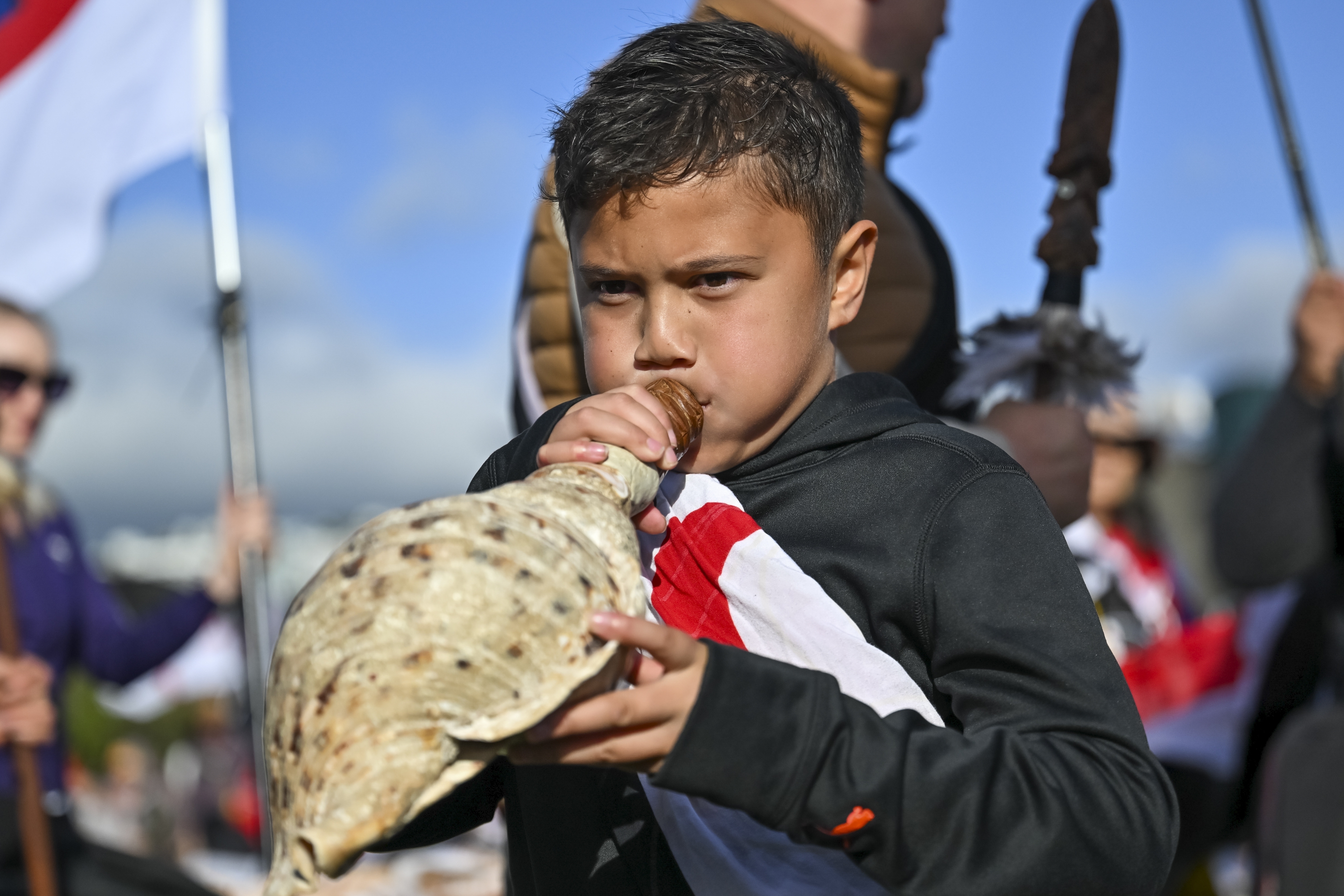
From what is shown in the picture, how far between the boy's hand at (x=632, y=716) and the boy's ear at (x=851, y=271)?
0.58 meters

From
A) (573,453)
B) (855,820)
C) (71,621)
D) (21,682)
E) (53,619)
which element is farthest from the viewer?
(71,621)

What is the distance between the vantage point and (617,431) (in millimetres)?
1278

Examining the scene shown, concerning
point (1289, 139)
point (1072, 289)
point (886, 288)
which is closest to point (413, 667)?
point (886, 288)

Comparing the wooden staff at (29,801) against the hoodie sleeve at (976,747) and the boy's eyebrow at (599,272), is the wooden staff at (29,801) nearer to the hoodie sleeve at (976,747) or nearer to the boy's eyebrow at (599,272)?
the boy's eyebrow at (599,272)

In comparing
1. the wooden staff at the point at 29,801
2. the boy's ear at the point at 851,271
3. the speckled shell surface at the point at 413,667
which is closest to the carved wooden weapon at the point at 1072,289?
the boy's ear at the point at 851,271

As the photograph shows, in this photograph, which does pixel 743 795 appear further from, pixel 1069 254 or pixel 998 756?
pixel 1069 254

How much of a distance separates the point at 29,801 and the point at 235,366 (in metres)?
2.14

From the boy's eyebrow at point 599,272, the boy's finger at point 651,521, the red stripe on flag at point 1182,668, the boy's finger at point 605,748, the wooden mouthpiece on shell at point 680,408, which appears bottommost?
the red stripe on flag at point 1182,668

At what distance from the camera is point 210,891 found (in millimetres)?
4340

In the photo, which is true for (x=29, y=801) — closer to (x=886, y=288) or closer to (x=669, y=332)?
(x=886, y=288)

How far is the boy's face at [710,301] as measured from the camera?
1352mm

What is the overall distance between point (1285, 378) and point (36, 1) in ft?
15.5

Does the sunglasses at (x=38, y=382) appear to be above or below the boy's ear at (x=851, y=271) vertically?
below

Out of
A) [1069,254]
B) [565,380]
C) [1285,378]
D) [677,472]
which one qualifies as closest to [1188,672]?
[1285,378]
